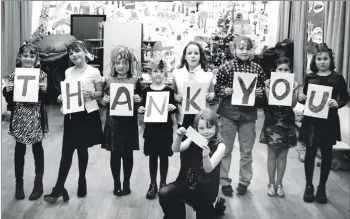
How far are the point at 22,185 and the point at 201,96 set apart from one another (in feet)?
3.05

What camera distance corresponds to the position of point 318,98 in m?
1.76

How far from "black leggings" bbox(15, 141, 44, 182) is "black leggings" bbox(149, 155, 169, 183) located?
1.67 feet

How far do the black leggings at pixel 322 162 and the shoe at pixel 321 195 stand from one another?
0.02 meters

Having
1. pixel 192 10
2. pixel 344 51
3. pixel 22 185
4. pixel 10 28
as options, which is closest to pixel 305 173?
pixel 344 51

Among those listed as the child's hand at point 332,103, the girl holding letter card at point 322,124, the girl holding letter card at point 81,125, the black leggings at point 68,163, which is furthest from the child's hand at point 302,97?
the black leggings at point 68,163

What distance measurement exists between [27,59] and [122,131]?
525 mm

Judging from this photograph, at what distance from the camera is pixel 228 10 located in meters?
2.20

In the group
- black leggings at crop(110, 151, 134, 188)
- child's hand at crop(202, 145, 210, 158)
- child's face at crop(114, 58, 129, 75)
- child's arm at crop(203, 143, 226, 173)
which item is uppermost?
child's face at crop(114, 58, 129, 75)

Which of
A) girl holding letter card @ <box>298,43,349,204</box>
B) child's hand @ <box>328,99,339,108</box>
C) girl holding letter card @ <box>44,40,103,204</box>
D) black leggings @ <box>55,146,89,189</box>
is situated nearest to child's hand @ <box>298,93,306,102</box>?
girl holding letter card @ <box>298,43,349,204</box>

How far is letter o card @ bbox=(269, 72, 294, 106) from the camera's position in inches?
68.1

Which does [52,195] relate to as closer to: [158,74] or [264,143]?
[158,74]

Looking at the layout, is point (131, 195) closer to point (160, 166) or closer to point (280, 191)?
point (160, 166)

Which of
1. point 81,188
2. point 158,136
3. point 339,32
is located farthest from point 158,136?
point 339,32

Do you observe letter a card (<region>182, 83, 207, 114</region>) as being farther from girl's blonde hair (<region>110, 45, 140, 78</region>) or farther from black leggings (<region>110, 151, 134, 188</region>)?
black leggings (<region>110, 151, 134, 188</region>)
